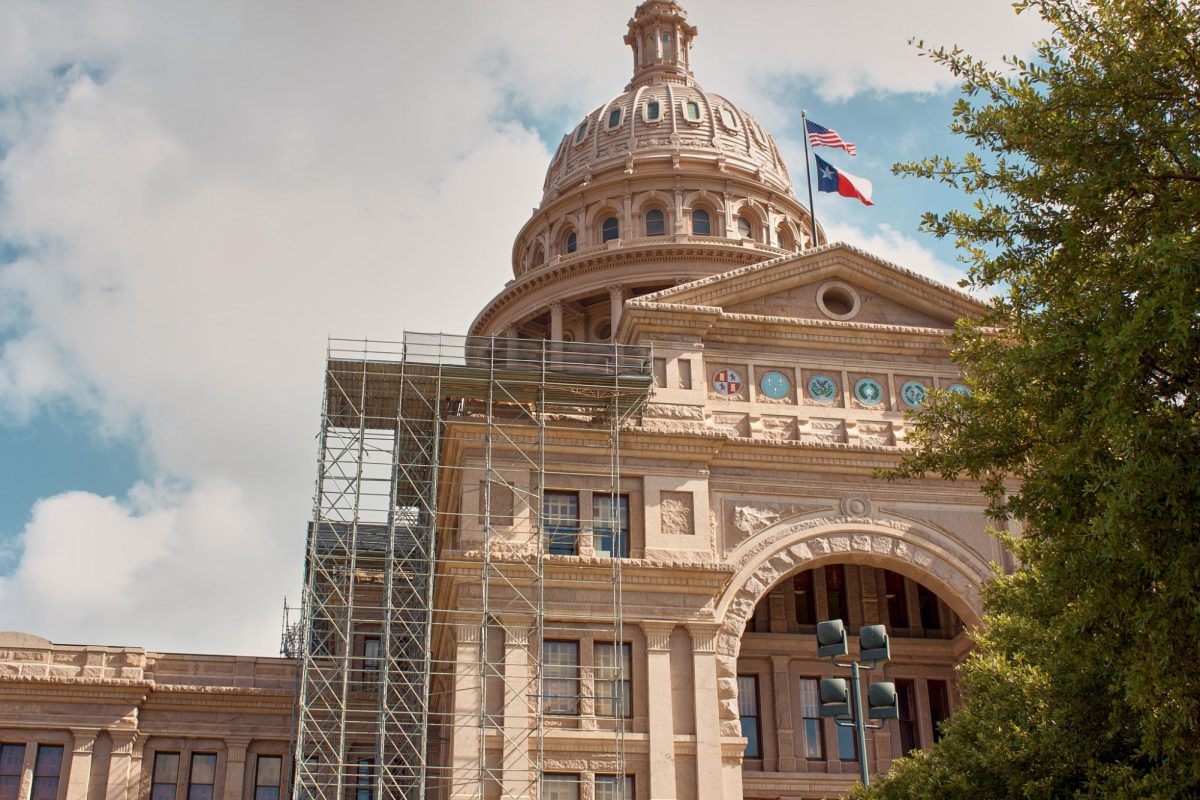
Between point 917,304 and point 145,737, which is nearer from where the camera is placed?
point 917,304

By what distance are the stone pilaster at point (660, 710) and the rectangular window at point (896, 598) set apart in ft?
32.9

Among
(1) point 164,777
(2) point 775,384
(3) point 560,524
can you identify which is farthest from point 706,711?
(1) point 164,777

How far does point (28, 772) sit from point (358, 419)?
1507cm

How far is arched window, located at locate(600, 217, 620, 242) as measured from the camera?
6341 cm

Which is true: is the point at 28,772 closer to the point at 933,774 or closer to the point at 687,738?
the point at 687,738

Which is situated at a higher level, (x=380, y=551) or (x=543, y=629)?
(x=380, y=551)

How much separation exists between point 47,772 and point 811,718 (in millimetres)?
22944

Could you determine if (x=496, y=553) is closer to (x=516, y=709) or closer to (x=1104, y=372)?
(x=516, y=709)

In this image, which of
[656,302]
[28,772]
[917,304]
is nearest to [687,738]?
[656,302]

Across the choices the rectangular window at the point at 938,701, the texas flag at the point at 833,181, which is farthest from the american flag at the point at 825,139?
the rectangular window at the point at 938,701

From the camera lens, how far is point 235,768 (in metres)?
42.3

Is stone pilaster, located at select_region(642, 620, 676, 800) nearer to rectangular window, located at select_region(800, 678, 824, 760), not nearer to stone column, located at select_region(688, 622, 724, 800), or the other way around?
stone column, located at select_region(688, 622, 724, 800)

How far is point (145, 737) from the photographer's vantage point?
41938 mm

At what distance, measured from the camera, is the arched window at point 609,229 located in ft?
208
